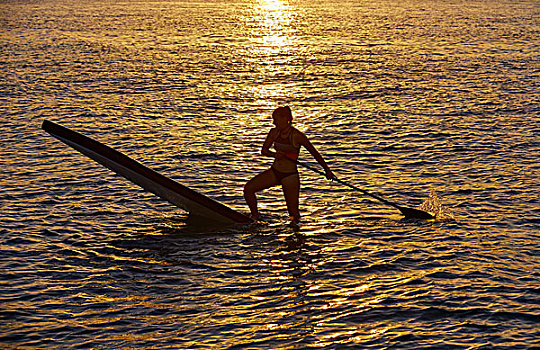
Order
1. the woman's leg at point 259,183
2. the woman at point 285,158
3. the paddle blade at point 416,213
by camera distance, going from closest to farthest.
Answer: the woman at point 285,158 → the woman's leg at point 259,183 → the paddle blade at point 416,213

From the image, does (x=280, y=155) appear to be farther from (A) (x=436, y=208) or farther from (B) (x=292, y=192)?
(A) (x=436, y=208)

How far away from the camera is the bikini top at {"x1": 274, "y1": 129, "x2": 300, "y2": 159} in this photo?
12.7 meters

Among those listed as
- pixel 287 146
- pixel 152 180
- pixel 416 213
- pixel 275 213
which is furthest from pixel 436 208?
pixel 152 180

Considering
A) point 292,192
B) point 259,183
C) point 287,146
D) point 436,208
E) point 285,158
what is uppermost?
point 287,146

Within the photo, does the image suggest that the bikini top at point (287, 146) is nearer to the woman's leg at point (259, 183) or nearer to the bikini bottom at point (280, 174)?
the bikini bottom at point (280, 174)

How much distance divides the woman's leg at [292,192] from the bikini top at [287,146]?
43 centimetres

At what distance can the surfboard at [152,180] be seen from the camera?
13211 millimetres

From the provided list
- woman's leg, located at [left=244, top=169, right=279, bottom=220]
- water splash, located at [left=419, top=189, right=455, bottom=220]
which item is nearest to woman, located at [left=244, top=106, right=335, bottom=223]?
woman's leg, located at [left=244, top=169, right=279, bottom=220]

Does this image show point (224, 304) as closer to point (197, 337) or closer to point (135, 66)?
point (197, 337)

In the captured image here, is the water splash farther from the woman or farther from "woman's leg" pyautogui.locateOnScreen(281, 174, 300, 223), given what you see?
"woman's leg" pyautogui.locateOnScreen(281, 174, 300, 223)

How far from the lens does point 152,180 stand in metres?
13.2

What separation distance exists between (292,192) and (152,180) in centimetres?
248

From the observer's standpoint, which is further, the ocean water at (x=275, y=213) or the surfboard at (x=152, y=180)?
the surfboard at (x=152, y=180)

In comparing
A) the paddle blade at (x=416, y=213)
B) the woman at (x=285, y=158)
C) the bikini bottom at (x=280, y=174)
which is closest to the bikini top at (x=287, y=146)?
the woman at (x=285, y=158)
